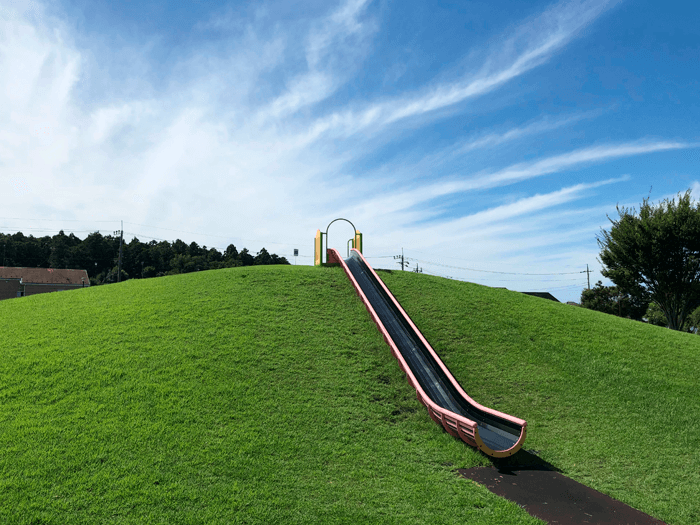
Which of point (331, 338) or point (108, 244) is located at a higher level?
point (108, 244)

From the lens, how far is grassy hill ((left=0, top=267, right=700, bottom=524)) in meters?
5.95

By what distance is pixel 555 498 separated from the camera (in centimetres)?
649

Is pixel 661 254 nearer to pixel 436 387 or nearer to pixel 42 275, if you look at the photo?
pixel 436 387

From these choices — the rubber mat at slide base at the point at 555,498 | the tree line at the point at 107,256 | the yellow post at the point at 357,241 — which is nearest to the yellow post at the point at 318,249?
the yellow post at the point at 357,241

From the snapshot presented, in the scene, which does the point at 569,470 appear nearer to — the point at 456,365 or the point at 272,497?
the point at 456,365

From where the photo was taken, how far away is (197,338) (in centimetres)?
1130

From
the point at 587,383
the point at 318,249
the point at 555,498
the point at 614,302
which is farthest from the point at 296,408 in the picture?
the point at 614,302

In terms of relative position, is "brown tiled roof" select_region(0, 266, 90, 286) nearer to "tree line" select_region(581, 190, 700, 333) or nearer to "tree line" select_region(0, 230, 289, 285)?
"tree line" select_region(0, 230, 289, 285)

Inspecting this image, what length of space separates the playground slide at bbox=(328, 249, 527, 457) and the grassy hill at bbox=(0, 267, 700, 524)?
325mm

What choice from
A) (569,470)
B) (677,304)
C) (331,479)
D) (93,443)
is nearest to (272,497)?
(331,479)

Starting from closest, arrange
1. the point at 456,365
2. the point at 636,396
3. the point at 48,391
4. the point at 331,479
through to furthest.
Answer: the point at 331,479 → the point at 48,391 → the point at 636,396 → the point at 456,365

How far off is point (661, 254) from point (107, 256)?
85913 millimetres

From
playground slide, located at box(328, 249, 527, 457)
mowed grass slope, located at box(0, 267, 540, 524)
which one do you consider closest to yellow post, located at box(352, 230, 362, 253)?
playground slide, located at box(328, 249, 527, 457)

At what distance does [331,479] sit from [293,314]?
24.5 feet
